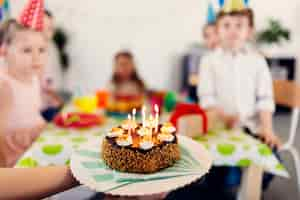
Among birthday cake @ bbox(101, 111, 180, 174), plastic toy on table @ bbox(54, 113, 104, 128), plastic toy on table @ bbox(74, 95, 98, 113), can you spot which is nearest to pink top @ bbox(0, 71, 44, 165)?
plastic toy on table @ bbox(54, 113, 104, 128)

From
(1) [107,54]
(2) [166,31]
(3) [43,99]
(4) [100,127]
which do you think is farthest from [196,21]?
(4) [100,127]

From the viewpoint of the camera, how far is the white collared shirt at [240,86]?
4.35 ft

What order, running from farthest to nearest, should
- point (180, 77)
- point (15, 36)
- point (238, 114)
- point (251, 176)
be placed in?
point (180, 77)
point (238, 114)
point (15, 36)
point (251, 176)

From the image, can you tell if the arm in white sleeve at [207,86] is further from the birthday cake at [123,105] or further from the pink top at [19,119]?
the pink top at [19,119]

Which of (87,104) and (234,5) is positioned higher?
(234,5)

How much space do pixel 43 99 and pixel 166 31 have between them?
4.98 feet

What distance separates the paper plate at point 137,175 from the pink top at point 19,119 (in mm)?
422

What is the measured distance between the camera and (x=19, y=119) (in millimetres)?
A: 1204

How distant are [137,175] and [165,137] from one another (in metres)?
0.12

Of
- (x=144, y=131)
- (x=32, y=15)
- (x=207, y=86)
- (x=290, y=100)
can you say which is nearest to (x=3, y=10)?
(x=32, y=15)

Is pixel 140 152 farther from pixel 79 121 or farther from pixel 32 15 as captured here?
pixel 32 15

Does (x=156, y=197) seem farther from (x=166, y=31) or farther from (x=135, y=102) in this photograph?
(x=166, y=31)

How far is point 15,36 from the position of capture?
1166 mm

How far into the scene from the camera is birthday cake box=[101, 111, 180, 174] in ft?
2.39
